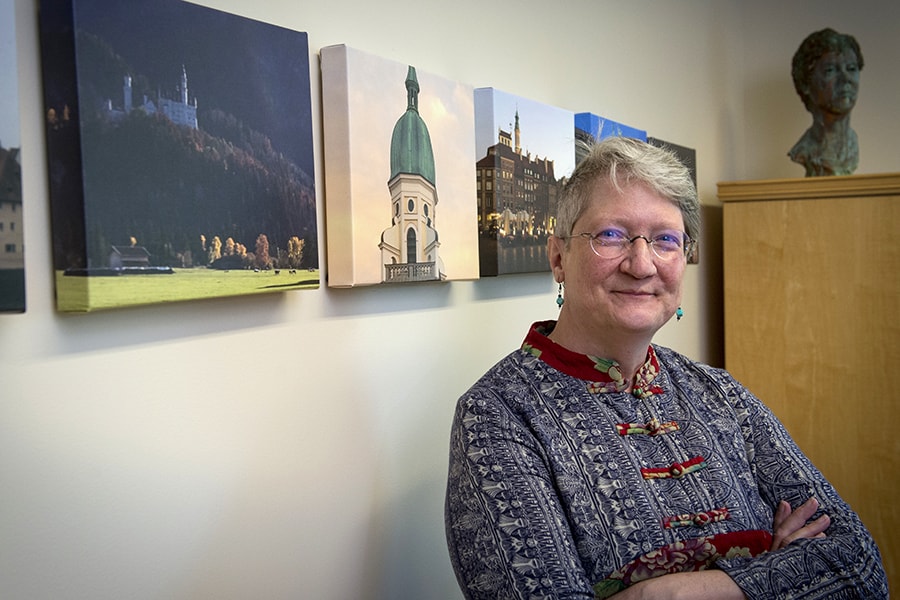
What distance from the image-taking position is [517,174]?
1890 millimetres

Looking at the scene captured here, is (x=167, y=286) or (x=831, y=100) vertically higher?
(x=831, y=100)

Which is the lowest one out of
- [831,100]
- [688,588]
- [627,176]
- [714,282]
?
[688,588]

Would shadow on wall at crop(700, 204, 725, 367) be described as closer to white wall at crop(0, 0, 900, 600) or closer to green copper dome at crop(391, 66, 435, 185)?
white wall at crop(0, 0, 900, 600)

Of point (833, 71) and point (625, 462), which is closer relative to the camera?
point (625, 462)

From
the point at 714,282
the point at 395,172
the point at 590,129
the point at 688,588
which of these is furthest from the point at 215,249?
the point at 714,282

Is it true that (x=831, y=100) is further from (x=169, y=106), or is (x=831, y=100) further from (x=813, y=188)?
(x=169, y=106)

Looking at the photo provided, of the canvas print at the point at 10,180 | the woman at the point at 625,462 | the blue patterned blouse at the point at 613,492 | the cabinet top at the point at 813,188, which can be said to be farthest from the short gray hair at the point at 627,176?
the cabinet top at the point at 813,188

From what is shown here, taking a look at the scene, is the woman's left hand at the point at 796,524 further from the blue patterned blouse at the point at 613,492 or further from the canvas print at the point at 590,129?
the canvas print at the point at 590,129

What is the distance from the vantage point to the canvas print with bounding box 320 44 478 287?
1425 millimetres

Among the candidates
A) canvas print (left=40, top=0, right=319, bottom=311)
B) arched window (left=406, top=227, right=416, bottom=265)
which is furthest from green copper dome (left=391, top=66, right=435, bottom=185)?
canvas print (left=40, top=0, right=319, bottom=311)

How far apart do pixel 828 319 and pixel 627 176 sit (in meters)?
1.61

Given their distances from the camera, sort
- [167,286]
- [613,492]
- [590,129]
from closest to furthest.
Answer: [167,286] → [613,492] → [590,129]

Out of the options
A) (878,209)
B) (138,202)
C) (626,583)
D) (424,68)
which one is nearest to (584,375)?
(626,583)

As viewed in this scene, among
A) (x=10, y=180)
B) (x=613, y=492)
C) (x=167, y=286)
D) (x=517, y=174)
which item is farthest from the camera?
(x=517, y=174)
